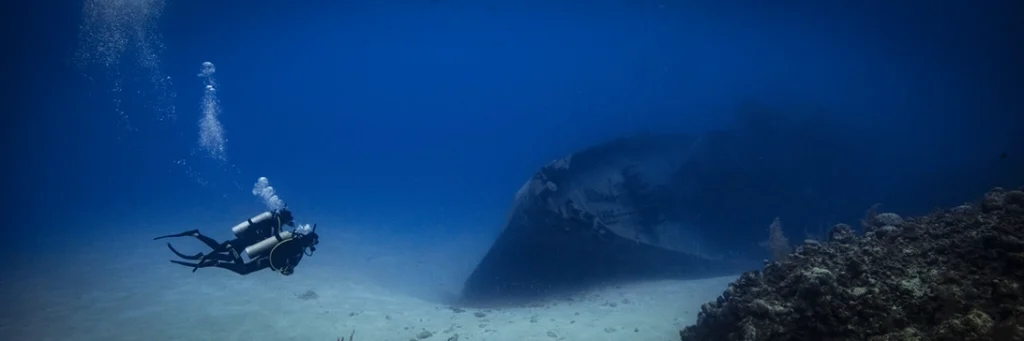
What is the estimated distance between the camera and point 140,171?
95.3 metres

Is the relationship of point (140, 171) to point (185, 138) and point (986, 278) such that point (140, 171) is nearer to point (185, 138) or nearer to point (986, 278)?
point (185, 138)

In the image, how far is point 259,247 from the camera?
7.96m

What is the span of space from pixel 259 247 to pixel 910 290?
944 cm

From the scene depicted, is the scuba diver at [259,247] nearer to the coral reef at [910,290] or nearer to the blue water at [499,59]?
the coral reef at [910,290]

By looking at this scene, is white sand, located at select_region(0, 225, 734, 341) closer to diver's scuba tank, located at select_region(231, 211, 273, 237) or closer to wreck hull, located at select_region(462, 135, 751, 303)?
wreck hull, located at select_region(462, 135, 751, 303)

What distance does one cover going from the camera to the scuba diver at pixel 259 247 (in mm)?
7914

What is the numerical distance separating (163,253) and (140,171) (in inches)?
3879

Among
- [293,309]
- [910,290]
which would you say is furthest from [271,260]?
[910,290]

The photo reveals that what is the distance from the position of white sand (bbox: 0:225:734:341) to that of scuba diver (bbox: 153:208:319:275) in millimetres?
3200

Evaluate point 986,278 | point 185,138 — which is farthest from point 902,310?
point 185,138

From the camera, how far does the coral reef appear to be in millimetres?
3457

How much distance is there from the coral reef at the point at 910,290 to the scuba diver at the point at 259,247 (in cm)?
743

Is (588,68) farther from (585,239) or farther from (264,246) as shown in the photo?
(264,246)

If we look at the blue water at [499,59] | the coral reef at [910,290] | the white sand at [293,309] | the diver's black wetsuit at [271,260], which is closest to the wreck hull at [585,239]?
the white sand at [293,309]
